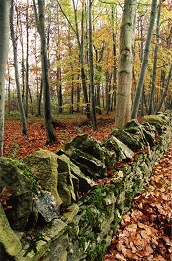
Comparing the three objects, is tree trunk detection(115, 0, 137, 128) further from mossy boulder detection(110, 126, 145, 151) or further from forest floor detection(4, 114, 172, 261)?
forest floor detection(4, 114, 172, 261)

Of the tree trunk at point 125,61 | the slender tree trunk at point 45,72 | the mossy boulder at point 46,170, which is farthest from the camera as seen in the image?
the slender tree trunk at point 45,72

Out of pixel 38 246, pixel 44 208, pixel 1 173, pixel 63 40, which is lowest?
pixel 38 246

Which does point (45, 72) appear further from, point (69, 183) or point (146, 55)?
point (69, 183)

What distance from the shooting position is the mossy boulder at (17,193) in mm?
1697

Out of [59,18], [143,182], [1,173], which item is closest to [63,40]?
[59,18]

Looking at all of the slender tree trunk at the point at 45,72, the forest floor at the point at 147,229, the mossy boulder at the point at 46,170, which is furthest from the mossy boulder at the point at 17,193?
the slender tree trunk at the point at 45,72

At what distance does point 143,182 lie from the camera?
14.0ft

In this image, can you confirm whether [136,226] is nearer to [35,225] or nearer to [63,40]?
[35,225]

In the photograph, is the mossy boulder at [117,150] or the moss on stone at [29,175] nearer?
the moss on stone at [29,175]

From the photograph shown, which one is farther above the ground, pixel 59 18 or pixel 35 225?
pixel 59 18

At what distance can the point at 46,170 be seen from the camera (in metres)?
2.15

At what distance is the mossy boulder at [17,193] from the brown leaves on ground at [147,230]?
1.45 metres

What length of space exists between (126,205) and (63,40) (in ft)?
72.7

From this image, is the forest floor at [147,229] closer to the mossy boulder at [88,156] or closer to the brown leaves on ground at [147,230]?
the brown leaves on ground at [147,230]
